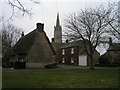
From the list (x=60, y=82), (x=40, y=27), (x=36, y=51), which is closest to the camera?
(x=60, y=82)

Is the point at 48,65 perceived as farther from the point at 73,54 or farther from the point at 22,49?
the point at 73,54

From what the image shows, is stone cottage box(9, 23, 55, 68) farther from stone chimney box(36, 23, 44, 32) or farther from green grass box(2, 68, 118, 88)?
green grass box(2, 68, 118, 88)

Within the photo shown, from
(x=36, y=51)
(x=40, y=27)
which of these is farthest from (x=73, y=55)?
(x=36, y=51)

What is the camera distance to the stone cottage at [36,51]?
4012 cm

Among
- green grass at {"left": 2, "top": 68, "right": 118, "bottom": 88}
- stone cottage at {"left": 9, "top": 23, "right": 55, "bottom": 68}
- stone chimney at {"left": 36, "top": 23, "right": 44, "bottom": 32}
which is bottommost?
green grass at {"left": 2, "top": 68, "right": 118, "bottom": 88}

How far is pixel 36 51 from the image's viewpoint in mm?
40969

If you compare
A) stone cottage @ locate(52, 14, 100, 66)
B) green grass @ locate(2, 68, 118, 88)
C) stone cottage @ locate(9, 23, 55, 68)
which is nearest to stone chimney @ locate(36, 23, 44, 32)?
stone cottage @ locate(9, 23, 55, 68)

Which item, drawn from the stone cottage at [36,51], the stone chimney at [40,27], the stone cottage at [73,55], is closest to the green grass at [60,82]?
the stone cottage at [36,51]

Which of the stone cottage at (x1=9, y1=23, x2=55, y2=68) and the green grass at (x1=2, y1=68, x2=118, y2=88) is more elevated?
the stone cottage at (x1=9, y1=23, x2=55, y2=68)

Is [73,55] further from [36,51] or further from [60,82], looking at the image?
[60,82]

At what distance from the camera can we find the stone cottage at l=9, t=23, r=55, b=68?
132 ft

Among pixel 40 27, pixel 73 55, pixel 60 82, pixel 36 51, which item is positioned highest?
pixel 40 27

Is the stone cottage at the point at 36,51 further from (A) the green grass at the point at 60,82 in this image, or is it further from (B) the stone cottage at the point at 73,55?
(A) the green grass at the point at 60,82

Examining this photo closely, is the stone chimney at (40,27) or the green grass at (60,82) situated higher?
the stone chimney at (40,27)
